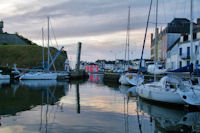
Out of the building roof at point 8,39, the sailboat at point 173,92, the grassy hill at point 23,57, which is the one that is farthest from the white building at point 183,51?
the building roof at point 8,39

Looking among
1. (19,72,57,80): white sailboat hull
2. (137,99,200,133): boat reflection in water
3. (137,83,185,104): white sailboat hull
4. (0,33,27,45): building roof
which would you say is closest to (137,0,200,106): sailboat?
(137,83,185,104): white sailboat hull

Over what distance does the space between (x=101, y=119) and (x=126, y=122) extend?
4.62ft

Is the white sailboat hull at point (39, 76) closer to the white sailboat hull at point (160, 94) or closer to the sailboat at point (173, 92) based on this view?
the white sailboat hull at point (160, 94)

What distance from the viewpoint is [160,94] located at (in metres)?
18.6

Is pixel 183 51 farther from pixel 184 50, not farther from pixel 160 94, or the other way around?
pixel 160 94

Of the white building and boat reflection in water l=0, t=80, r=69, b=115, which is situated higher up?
the white building

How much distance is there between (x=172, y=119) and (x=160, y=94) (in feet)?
15.7

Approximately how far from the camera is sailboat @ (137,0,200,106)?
53.6 ft

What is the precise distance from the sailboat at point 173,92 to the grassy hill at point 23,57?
79.1m

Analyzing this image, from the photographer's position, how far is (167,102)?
18281 mm

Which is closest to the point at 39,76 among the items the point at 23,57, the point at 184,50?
the point at 184,50

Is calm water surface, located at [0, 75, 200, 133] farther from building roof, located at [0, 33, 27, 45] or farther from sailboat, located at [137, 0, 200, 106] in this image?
building roof, located at [0, 33, 27, 45]

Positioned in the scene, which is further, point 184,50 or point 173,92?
point 184,50

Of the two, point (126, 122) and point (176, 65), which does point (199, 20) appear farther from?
point (126, 122)
